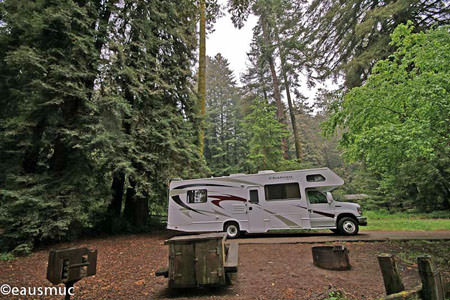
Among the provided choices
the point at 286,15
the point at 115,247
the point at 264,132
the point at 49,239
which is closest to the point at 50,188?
the point at 49,239

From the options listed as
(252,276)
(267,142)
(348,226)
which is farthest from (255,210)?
(267,142)

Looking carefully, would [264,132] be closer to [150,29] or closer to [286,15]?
[286,15]

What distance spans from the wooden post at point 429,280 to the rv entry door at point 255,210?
7131 millimetres

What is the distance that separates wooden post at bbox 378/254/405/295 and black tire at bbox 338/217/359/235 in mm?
→ 6846

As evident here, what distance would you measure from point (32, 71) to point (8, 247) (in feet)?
20.0

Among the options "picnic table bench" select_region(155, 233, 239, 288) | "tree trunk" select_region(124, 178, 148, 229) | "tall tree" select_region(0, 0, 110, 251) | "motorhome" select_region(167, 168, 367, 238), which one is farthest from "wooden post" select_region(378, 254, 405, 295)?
"tree trunk" select_region(124, 178, 148, 229)

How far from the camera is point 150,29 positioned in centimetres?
1055

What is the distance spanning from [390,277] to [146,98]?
10.4m

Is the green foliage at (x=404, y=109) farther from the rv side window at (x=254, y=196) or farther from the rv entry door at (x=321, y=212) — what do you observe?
the rv side window at (x=254, y=196)

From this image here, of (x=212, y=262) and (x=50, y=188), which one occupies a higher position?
(x=50, y=188)

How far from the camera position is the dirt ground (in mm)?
3998

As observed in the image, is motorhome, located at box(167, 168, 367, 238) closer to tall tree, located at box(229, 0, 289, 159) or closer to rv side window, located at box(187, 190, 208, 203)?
rv side window, located at box(187, 190, 208, 203)

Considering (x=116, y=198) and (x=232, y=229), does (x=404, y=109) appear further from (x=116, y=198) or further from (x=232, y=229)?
(x=116, y=198)

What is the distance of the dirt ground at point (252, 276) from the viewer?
4.00 metres
